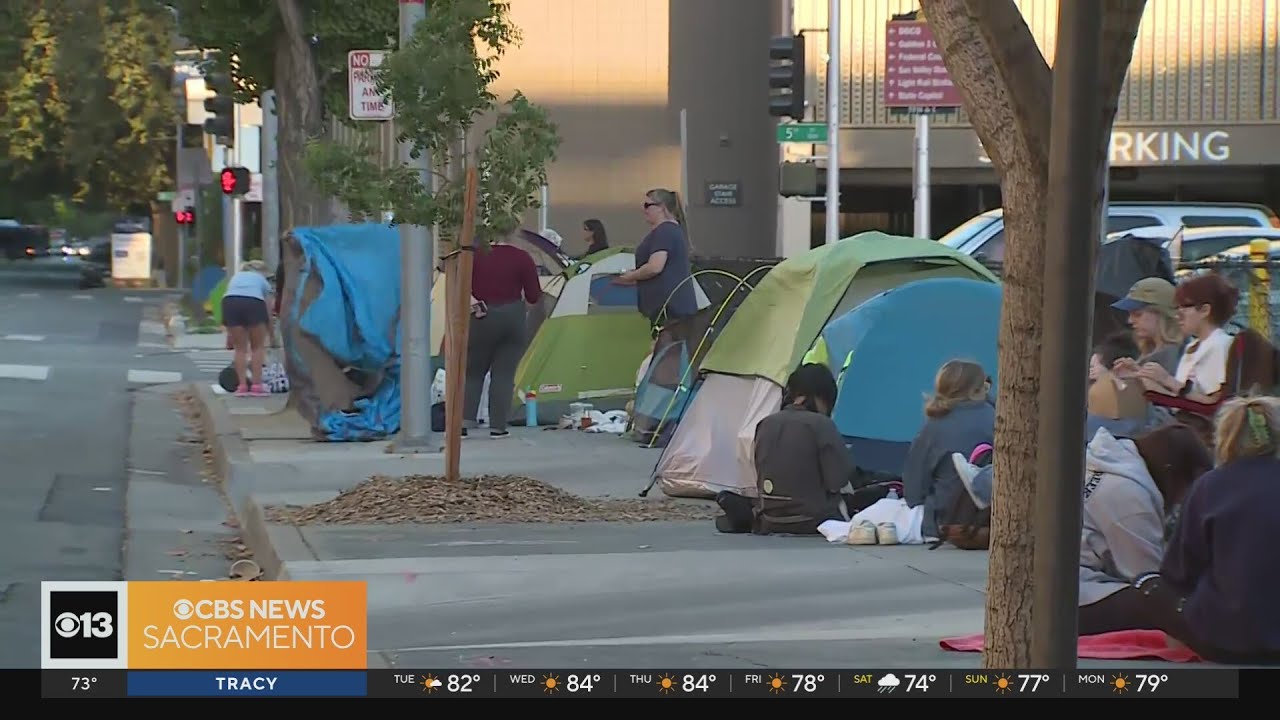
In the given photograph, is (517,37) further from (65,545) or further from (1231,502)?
(1231,502)

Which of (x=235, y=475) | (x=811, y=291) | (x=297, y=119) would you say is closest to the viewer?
(x=811, y=291)

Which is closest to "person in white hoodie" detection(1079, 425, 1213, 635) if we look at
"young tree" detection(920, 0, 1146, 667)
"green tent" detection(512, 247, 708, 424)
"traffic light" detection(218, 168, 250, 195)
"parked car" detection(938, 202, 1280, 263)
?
"young tree" detection(920, 0, 1146, 667)

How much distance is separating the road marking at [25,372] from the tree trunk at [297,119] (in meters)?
4.56

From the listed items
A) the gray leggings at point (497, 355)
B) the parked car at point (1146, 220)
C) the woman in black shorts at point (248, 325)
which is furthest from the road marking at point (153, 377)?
the parked car at point (1146, 220)

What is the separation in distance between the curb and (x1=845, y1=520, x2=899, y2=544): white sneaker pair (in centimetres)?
306

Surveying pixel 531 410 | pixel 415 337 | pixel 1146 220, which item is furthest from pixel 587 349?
pixel 1146 220

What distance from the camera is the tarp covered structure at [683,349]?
1490 cm

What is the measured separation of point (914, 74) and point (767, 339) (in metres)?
6.42

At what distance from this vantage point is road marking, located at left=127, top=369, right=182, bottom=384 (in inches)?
939

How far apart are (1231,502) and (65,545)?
21.8 ft

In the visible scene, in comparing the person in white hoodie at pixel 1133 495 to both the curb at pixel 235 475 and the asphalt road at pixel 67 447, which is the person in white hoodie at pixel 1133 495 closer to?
the curb at pixel 235 475

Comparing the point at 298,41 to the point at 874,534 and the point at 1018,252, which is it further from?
the point at 1018,252

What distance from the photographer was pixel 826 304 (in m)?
12.5

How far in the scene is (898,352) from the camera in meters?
12.2
